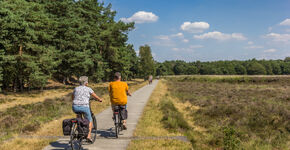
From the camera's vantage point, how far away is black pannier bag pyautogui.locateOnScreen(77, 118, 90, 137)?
5.18 m

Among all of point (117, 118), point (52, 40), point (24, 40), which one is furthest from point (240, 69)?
point (117, 118)

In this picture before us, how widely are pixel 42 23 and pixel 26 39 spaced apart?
252 centimetres

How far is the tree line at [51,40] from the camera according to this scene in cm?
1917

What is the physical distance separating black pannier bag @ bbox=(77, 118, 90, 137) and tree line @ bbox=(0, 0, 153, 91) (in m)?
15.9

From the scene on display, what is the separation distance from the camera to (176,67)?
577ft

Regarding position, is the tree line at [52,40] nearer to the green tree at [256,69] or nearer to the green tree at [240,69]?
the green tree at [256,69]

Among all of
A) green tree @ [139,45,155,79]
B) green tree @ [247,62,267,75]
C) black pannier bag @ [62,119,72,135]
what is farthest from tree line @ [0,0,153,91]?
green tree @ [247,62,267,75]

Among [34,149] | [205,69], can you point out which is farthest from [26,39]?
[205,69]

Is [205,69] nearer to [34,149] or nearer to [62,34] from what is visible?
[62,34]

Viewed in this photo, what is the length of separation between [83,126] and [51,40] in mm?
22169

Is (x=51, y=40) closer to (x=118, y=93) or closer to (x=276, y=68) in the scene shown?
(x=118, y=93)

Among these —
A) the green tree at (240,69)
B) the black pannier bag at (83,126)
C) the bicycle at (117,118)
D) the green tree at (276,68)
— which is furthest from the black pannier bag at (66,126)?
the green tree at (276,68)

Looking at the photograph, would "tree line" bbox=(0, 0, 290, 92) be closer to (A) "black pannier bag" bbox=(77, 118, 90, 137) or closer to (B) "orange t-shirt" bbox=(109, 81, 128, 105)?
(B) "orange t-shirt" bbox=(109, 81, 128, 105)

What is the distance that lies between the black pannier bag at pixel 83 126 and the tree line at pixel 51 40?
15.9 m
